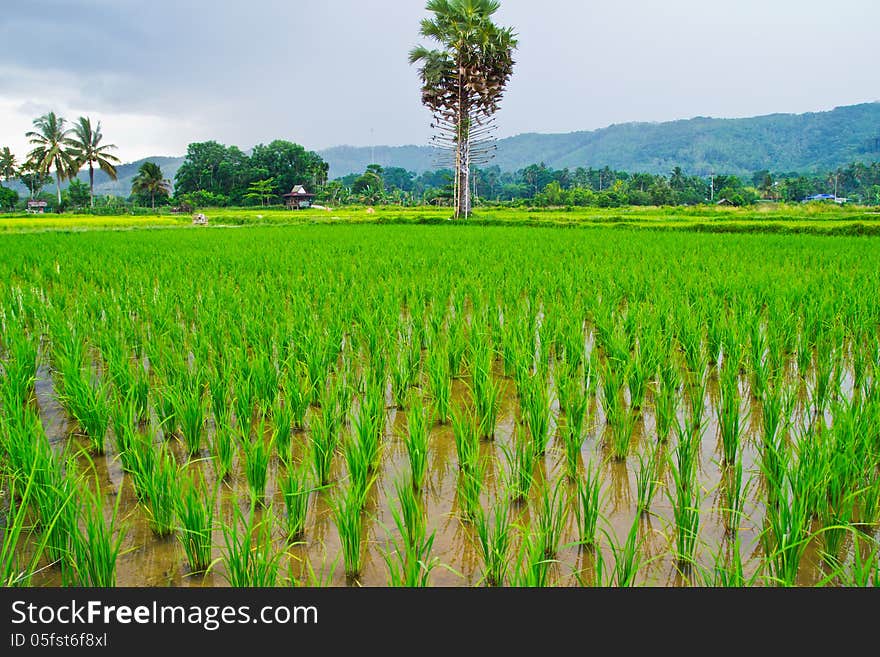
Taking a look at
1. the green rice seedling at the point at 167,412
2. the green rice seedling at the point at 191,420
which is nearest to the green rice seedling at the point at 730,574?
the green rice seedling at the point at 191,420

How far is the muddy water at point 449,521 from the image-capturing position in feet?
5.79

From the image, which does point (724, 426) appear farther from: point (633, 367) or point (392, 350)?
point (392, 350)

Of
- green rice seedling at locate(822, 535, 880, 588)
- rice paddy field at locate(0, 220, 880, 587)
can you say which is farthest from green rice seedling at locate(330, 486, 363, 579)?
green rice seedling at locate(822, 535, 880, 588)

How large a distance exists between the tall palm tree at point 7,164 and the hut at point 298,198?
24209 millimetres

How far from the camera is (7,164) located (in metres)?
53.2

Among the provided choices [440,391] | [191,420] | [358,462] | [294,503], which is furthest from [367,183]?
[294,503]

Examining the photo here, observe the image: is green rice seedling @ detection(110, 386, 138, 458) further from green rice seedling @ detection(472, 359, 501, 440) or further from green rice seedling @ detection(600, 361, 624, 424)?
green rice seedling @ detection(600, 361, 624, 424)

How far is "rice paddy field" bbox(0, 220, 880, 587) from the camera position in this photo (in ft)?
5.73

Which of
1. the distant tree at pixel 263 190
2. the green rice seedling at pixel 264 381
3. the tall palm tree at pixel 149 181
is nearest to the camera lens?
the green rice seedling at pixel 264 381

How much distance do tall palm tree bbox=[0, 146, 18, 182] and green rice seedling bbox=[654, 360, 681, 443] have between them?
211 ft

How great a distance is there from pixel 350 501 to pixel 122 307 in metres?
4.56

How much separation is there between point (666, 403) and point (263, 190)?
53.5 m

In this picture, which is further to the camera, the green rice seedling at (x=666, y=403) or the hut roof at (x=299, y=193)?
the hut roof at (x=299, y=193)

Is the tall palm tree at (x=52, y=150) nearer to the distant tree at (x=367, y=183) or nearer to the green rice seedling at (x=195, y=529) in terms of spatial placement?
the distant tree at (x=367, y=183)
